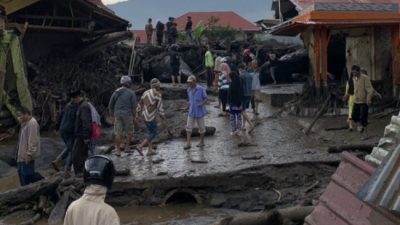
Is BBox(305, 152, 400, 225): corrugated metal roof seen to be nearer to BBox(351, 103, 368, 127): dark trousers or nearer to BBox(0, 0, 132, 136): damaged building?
BBox(351, 103, 368, 127): dark trousers

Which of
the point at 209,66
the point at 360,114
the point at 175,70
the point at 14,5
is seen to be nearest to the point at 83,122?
the point at 360,114

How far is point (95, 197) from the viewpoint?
12.9ft

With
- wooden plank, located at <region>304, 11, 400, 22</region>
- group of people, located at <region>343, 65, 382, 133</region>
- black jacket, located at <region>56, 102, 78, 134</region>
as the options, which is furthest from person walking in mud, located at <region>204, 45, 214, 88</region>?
black jacket, located at <region>56, 102, 78, 134</region>

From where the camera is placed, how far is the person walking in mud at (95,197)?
3.89 m

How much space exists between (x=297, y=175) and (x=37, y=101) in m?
9.24

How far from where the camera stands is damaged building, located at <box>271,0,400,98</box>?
627 inches

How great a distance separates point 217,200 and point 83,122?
2.66 metres

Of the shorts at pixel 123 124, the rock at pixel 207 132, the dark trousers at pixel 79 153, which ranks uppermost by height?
the shorts at pixel 123 124

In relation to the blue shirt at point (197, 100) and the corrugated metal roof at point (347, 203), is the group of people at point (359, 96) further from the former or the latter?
the corrugated metal roof at point (347, 203)

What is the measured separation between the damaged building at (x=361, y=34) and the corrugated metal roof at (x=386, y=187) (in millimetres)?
12082

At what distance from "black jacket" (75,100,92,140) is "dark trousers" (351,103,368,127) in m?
5.93

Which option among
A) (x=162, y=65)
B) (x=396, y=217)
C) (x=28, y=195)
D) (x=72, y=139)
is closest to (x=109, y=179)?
(x=396, y=217)

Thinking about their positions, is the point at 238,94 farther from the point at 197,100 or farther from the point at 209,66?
the point at 209,66

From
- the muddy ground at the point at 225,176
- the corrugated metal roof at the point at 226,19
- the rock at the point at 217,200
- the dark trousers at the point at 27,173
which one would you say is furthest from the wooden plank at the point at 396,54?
the corrugated metal roof at the point at 226,19
